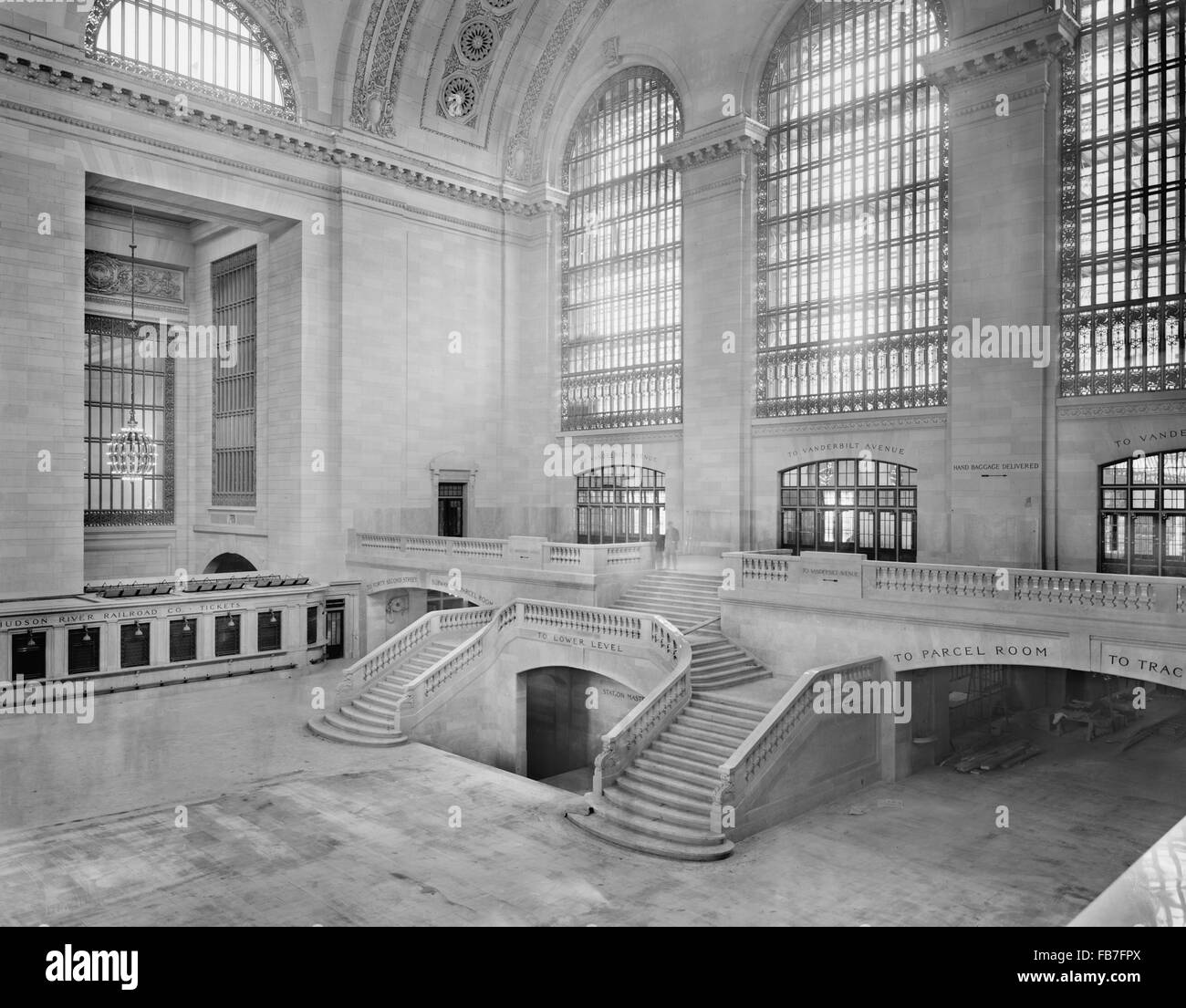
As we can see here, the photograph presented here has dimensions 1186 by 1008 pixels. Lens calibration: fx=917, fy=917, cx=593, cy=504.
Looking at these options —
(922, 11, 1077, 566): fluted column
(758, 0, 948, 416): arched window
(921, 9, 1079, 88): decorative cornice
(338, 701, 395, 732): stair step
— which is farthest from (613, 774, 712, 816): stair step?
(921, 9, 1079, 88): decorative cornice

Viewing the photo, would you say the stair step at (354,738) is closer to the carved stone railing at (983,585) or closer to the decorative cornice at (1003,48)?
the carved stone railing at (983,585)

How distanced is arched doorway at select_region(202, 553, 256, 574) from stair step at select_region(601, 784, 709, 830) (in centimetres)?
2096

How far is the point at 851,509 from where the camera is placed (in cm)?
2288

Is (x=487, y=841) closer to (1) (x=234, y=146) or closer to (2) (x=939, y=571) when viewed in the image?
(2) (x=939, y=571)

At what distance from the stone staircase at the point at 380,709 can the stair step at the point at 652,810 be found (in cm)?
617

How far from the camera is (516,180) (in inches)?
1240

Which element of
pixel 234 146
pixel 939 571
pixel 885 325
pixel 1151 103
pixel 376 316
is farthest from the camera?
pixel 376 316

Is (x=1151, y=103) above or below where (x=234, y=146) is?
below

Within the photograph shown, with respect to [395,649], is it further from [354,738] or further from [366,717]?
[354,738]

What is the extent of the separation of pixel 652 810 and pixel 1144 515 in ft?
38.4

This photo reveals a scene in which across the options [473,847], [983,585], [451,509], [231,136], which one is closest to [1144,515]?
[983,585]

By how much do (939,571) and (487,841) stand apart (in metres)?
8.67

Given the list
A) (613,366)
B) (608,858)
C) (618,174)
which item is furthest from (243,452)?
(608,858)

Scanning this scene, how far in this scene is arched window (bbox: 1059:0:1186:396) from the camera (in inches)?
709
